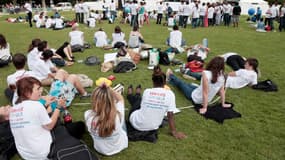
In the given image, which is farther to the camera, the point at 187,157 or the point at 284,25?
the point at 284,25

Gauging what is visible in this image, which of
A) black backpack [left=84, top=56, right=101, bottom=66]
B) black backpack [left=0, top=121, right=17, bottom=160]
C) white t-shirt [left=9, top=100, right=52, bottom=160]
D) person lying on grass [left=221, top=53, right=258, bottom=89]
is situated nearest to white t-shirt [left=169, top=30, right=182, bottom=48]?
black backpack [left=84, top=56, right=101, bottom=66]

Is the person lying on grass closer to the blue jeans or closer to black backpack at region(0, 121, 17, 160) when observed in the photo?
the blue jeans

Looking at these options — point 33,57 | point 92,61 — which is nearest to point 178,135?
point 33,57

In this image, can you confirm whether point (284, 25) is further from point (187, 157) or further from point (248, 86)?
point (187, 157)

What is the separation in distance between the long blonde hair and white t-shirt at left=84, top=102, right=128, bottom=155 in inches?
4.0

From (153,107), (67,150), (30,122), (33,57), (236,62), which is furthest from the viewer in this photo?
(236,62)

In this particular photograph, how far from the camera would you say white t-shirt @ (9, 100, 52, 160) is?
8.88 ft

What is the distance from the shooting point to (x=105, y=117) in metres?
2.96

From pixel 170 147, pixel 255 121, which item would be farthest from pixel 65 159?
pixel 255 121

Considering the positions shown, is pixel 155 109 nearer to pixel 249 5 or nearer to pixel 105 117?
pixel 105 117

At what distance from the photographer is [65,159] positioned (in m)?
2.74

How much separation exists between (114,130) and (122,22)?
16742 millimetres

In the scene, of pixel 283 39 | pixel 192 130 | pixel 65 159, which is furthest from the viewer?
pixel 283 39

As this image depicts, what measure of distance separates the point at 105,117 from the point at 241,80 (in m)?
4.13
